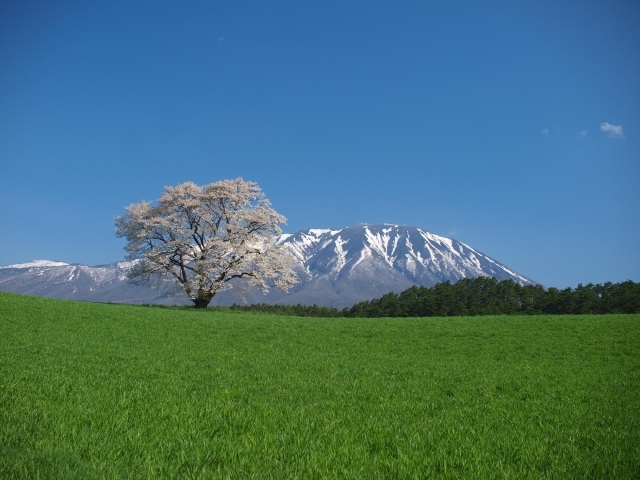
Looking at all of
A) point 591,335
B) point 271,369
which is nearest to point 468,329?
point 591,335

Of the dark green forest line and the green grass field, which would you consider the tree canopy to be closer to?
the dark green forest line

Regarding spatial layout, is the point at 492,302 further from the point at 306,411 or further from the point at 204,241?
the point at 306,411

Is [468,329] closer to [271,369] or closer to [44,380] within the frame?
[271,369]

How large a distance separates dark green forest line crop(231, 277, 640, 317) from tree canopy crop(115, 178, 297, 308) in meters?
7.93

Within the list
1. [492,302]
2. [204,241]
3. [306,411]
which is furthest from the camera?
[492,302]

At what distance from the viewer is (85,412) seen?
7.98 m

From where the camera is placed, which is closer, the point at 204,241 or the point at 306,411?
the point at 306,411

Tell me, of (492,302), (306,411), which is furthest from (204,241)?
(492,302)

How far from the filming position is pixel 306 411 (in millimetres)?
9219

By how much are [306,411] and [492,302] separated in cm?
7095

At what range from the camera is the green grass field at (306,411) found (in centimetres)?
607

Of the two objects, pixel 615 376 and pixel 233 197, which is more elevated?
pixel 233 197

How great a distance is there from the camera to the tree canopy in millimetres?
49594

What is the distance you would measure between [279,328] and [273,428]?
23747 mm
